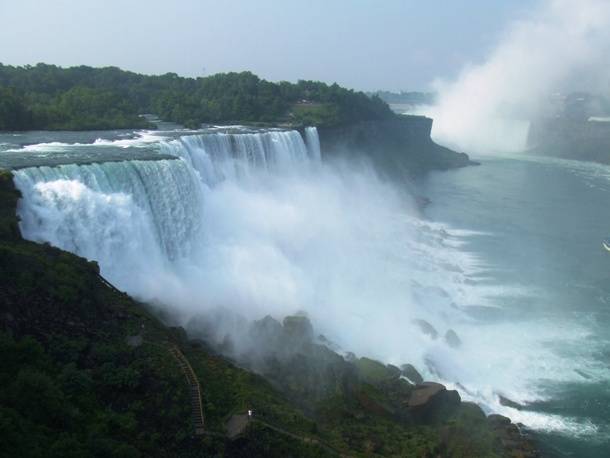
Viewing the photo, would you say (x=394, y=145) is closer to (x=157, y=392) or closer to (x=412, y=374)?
(x=412, y=374)

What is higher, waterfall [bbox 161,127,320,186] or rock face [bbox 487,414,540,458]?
waterfall [bbox 161,127,320,186]

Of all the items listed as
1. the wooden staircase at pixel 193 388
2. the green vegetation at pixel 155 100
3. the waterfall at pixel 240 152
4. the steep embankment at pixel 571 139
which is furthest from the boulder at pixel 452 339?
the steep embankment at pixel 571 139

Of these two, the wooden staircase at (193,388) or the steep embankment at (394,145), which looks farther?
the steep embankment at (394,145)

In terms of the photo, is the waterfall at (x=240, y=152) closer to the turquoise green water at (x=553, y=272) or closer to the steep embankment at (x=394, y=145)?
the steep embankment at (x=394, y=145)

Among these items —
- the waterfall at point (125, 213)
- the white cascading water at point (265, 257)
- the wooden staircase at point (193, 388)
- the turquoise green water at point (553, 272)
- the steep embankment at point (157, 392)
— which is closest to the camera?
the steep embankment at point (157, 392)

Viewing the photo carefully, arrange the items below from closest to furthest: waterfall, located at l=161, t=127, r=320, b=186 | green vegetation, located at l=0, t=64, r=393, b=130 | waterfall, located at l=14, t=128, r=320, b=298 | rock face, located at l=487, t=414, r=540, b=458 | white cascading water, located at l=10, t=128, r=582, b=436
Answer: rock face, located at l=487, t=414, r=540, b=458 → waterfall, located at l=14, t=128, r=320, b=298 → white cascading water, located at l=10, t=128, r=582, b=436 → waterfall, located at l=161, t=127, r=320, b=186 → green vegetation, located at l=0, t=64, r=393, b=130

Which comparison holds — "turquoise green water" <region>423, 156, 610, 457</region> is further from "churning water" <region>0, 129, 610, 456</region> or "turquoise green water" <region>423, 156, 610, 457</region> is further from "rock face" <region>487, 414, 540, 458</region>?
"rock face" <region>487, 414, 540, 458</region>

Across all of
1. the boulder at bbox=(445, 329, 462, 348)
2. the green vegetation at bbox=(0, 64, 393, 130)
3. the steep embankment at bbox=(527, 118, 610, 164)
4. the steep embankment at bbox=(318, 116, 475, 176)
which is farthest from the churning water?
the steep embankment at bbox=(527, 118, 610, 164)

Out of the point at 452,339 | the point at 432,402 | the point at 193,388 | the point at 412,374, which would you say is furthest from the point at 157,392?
the point at 452,339
